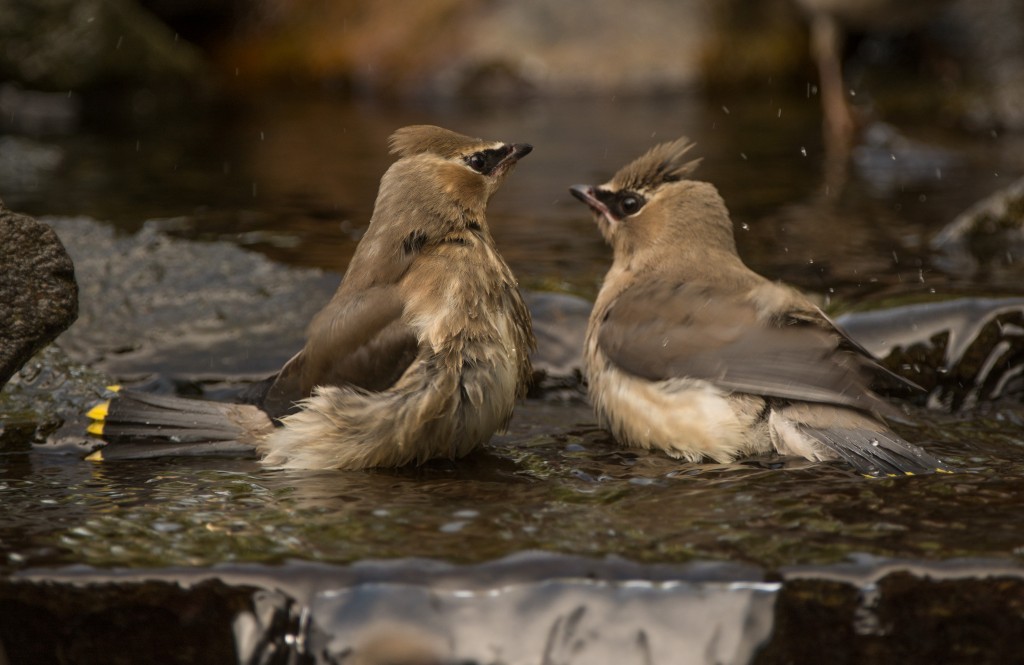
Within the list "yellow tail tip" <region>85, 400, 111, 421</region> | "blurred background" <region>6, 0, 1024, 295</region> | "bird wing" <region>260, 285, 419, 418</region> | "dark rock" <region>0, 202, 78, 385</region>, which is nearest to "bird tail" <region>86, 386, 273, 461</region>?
"yellow tail tip" <region>85, 400, 111, 421</region>

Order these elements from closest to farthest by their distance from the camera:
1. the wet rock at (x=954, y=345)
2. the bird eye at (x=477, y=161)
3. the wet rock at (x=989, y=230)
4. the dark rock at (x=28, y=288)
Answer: the dark rock at (x=28, y=288) → the bird eye at (x=477, y=161) → the wet rock at (x=954, y=345) → the wet rock at (x=989, y=230)

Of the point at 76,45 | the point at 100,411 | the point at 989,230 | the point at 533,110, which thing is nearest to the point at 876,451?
the point at 100,411

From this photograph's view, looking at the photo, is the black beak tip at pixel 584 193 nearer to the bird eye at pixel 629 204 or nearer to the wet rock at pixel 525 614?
the bird eye at pixel 629 204

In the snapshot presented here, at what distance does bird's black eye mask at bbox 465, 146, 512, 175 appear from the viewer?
5.00 metres

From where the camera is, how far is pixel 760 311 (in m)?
4.82

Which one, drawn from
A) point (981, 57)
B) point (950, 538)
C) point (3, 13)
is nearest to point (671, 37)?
point (981, 57)

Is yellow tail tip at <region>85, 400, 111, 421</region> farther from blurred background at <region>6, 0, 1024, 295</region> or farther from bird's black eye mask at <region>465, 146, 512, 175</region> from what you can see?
blurred background at <region>6, 0, 1024, 295</region>

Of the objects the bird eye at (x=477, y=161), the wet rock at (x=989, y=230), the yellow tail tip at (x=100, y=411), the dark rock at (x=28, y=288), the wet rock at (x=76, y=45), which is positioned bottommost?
the yellow tail tip at (x=100, y=411)

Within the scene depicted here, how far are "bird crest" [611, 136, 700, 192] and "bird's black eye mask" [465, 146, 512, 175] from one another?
73cm

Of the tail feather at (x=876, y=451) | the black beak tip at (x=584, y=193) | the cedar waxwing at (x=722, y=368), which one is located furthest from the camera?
the black beak tip at (x=584, y=193)

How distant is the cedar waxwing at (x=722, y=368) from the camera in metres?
4.53

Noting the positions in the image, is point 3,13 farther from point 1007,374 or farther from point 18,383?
point 1007,374

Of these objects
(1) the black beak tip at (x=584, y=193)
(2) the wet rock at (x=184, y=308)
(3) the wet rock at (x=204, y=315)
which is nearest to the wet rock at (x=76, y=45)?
(2) the wet rock at (x=184, y=308)

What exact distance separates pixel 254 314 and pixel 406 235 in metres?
1.29
